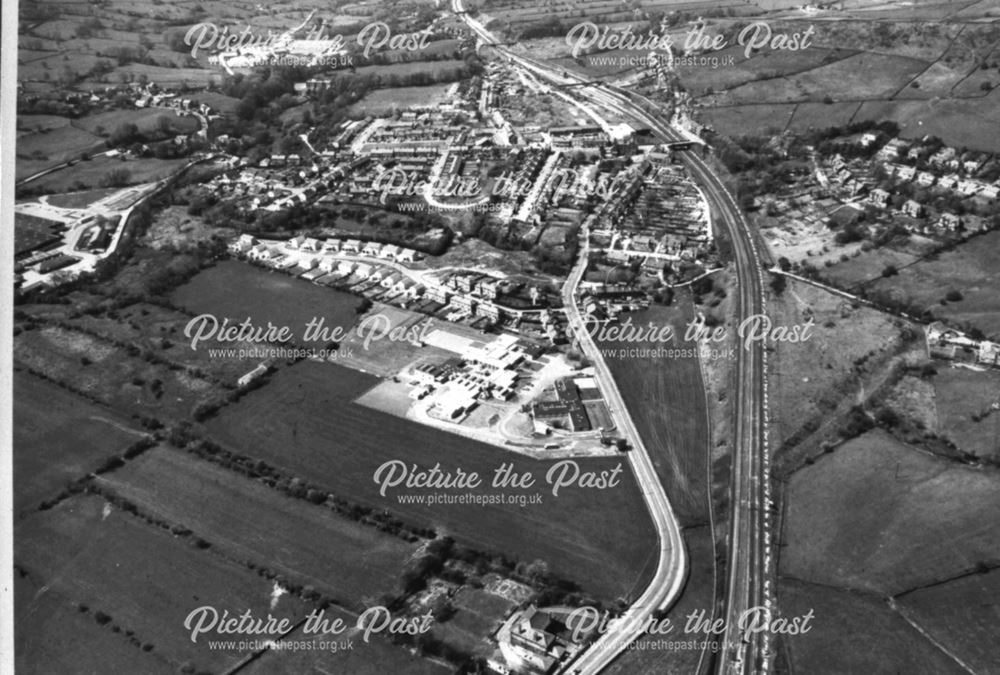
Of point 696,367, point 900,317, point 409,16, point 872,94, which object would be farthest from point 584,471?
point 409,16

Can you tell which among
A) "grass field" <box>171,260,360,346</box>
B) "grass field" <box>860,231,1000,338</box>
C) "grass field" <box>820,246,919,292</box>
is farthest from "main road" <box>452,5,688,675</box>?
"grass field" <box>860,231,1000,338</box>

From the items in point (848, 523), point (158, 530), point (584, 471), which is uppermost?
point (848, 523)

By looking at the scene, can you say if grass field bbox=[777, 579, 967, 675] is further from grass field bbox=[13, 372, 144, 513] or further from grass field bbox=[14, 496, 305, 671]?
grass field bbox=[13, 372, 144, 513]

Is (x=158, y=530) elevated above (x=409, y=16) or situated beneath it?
situated beneath

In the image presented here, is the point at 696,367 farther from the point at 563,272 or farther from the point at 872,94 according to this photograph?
the point at 872,94

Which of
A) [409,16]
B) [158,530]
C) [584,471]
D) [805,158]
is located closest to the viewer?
[158,530]

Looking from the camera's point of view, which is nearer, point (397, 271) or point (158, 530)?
point (158, 530)

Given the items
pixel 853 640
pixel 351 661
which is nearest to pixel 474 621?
pixel 351 661
